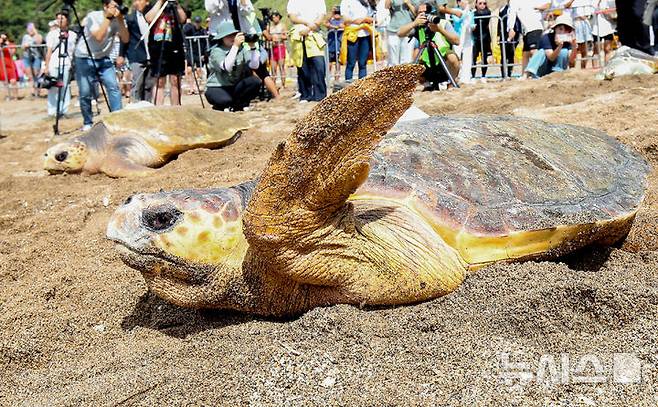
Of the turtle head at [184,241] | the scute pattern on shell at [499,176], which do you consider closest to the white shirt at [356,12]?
the scute pattern on shell at [499,176]

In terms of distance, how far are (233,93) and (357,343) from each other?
5.84 m

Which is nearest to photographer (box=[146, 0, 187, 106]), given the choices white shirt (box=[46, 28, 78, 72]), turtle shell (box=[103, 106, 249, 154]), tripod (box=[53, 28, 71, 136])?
Answer: turtle shell (box=[103, 106, 249, 154])

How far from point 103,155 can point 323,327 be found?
151 inches

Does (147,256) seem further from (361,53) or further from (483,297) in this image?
(361,53)

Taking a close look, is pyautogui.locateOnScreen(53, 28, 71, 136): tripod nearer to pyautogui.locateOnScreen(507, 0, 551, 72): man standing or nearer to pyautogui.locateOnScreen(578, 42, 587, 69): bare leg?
pyautogui.locateOnScreen(507, 0, 551, 72): man standing

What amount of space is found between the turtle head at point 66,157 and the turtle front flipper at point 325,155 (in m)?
3.83

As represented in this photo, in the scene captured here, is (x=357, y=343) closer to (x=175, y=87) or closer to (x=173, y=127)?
(x=173, y=127)

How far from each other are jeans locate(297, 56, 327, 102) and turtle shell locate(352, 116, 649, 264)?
5.09 meters

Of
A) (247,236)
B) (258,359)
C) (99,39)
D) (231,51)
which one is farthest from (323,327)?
(99,39)

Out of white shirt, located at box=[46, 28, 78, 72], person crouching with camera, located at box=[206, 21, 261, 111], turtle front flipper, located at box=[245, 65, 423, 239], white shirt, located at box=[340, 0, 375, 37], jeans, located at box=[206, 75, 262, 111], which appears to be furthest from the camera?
white shirt, located at box=[46, 28, 78, 72]

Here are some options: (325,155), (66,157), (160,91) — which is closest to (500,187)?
(325,155)

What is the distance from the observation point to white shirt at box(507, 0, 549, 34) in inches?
305

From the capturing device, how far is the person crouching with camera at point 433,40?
6840 millimetres

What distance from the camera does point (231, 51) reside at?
Answer: 6.49m
